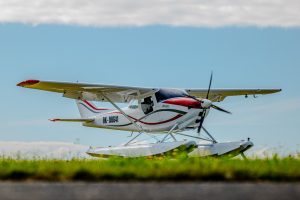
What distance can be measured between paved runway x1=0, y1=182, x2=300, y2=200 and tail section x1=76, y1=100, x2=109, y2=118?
27652 mm

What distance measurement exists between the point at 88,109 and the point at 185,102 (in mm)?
9927

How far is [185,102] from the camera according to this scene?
29.2 meters

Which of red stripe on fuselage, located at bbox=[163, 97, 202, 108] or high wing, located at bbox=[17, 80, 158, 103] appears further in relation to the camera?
high wing, located at bbox=[17, 80, 158, 103]

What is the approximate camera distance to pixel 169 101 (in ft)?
98.1

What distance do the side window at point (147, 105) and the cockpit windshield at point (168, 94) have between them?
0.48 m

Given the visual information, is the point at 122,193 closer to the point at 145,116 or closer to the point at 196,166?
the point at 196,166

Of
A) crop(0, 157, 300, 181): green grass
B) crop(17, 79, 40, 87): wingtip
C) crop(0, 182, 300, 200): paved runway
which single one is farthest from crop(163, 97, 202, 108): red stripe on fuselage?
crop(0, 182, 300, 200): paved runway

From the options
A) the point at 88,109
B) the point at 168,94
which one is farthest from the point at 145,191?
the point at 88,109

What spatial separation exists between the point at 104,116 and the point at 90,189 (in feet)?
86.4

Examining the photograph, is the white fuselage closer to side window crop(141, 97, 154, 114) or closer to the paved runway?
Answer: side window crop(141, 97, 154, 114)

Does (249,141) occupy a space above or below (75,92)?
below

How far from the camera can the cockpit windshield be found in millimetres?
30147

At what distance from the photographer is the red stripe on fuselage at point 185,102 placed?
94.8 ft

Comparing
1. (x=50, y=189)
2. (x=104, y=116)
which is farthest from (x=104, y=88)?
(x=50, y=189)
